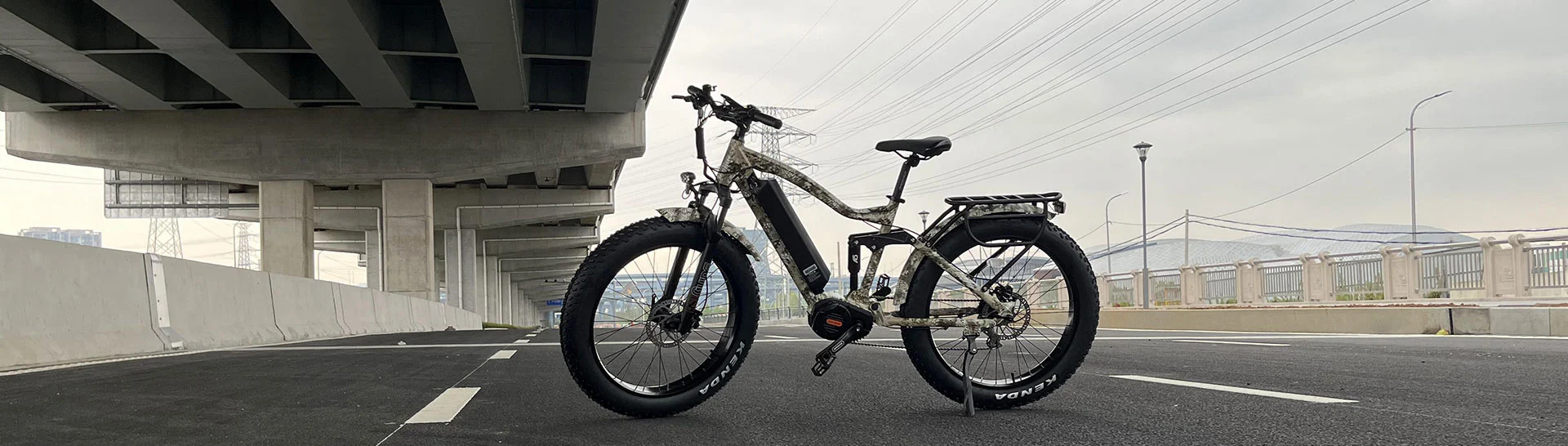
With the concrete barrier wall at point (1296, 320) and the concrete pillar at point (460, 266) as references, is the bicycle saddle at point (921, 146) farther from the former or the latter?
the concrete pillar at point (460, 266)

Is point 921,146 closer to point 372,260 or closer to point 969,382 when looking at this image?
point 969,382

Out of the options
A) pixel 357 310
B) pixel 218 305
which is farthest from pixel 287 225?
pixel 218 305

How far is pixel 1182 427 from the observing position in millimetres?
3643

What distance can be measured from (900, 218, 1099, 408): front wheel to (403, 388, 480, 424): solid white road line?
174 cm

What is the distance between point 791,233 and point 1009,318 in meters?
0.93

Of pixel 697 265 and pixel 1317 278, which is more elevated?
pixel 697 265

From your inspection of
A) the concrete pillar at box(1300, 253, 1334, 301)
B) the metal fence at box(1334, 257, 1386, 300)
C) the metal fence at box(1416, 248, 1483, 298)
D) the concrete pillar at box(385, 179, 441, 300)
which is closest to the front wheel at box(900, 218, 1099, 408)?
the metal fence at box(1416, 248, 1483, 298)

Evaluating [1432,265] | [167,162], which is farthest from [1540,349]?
[167,162]

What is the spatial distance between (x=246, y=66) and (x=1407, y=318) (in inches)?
848

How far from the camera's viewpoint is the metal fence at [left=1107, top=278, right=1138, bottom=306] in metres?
33.1

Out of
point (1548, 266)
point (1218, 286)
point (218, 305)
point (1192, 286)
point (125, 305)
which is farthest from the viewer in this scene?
point (1192, 286)

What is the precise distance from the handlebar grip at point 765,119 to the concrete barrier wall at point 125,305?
19.1 ft

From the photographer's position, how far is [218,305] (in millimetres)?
11828

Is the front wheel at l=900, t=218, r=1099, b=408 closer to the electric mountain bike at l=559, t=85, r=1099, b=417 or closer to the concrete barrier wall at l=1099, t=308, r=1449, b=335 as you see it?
the electric mountain bike at l=559, t=85, r=1099, b=417
